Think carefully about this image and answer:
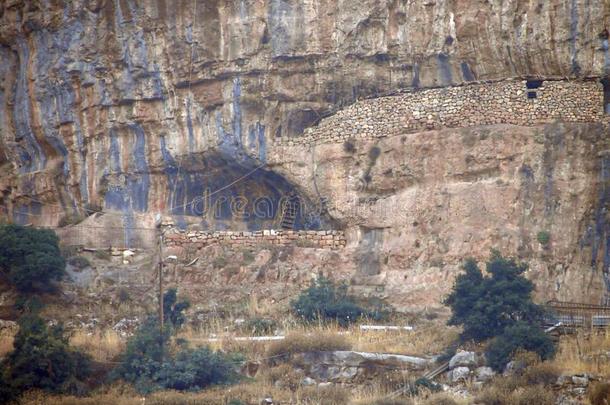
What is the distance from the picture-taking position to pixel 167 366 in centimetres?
3150

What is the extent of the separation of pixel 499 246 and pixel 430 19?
6301 millimetres

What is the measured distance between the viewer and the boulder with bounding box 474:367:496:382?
30297 millimetres

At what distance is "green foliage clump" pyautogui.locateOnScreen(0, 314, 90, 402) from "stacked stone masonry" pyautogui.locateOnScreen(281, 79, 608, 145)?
31.5 feet

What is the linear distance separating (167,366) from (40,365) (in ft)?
8.58

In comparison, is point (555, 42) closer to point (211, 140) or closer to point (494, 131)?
point (494, 131)

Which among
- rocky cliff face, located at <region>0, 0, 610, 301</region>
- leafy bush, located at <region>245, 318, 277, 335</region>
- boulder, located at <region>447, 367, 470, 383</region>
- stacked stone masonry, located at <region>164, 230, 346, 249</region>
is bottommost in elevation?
boulder, located at <region>447, 367, 470, 383</region>

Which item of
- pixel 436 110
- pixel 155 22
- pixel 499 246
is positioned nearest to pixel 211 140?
pixel 155 22

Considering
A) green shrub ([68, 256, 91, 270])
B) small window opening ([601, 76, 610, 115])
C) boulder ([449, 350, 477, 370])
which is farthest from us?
green shrub ([68, 256, 91, 270])

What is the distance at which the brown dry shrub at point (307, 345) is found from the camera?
32062mm

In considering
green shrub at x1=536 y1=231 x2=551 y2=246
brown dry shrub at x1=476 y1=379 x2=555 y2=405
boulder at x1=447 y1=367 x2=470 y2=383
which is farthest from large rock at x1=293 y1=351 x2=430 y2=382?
green shrub at x1=536 y1=231 x2=551 y2=246

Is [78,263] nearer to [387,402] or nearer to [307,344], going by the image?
[307,344]

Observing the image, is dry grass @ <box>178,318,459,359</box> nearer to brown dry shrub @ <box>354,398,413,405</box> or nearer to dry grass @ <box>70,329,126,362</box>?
dry grass @ <box>70,329,126,362</box>

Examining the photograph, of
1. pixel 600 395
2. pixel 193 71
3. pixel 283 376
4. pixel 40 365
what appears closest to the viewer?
pixel 600 395

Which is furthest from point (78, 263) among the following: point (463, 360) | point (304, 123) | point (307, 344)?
point (463, 360)
